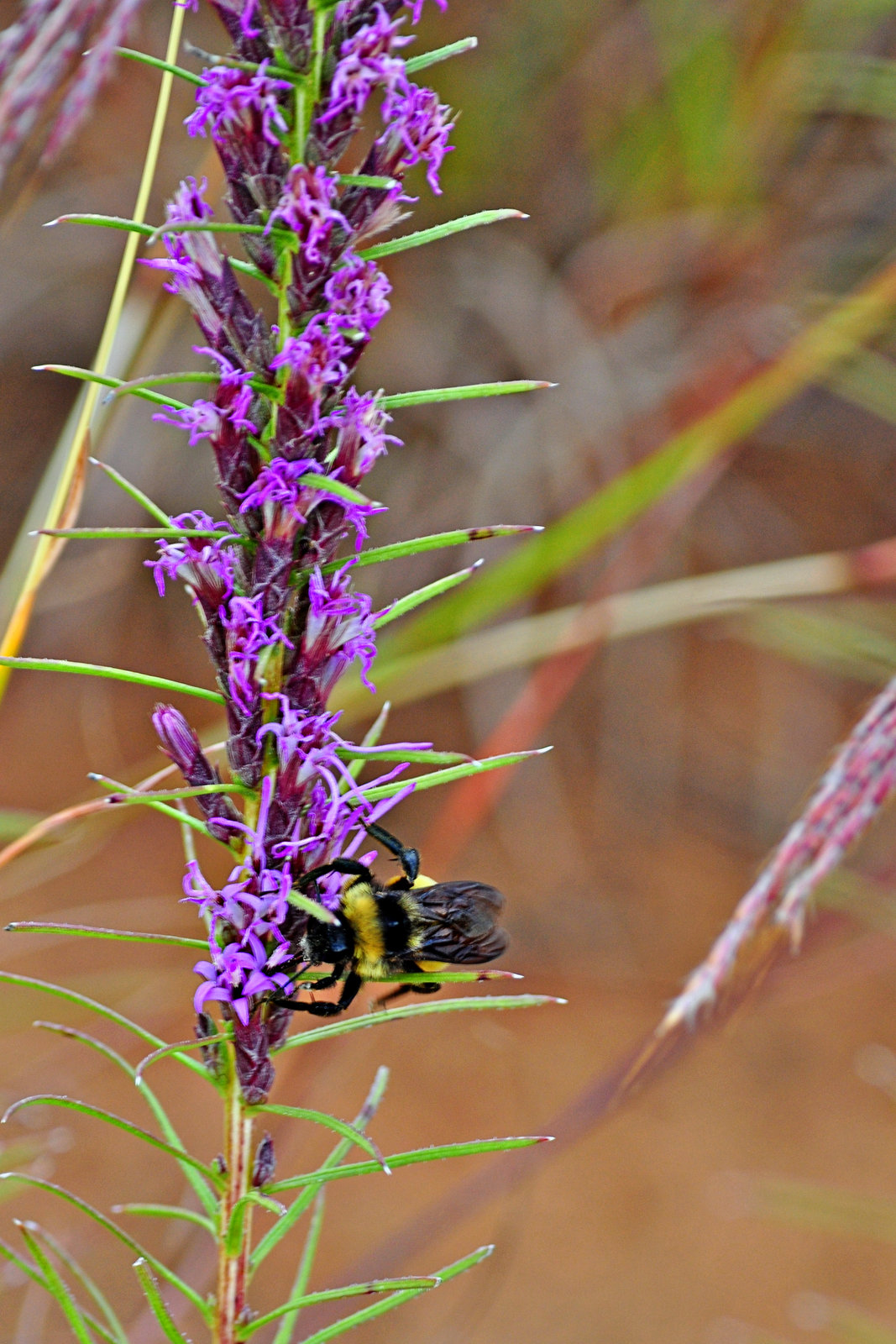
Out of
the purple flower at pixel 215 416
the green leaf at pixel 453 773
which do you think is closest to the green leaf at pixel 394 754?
the green leaf at pixel 453 773

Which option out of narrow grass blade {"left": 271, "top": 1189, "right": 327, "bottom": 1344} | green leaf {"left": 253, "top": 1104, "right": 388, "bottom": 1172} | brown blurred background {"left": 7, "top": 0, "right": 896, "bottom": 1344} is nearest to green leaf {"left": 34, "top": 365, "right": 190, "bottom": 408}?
green leaf {"left": 253, "top": 1104, "right": 388, "bottom": 1172}

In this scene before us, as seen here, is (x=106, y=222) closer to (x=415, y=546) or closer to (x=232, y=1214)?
(x=415, y=546)

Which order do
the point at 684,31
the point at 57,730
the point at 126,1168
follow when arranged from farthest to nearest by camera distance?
the point at 57,730
the point at 126,1168
the point at 684,31

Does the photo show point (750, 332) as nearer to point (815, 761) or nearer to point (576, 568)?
point (576, 568)

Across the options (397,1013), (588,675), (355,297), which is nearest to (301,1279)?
(397,1013)

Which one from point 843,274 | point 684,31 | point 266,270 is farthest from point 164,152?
point 266,270

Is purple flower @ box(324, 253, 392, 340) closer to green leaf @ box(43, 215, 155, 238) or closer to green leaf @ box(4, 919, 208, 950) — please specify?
green leaf @ box(43, 215, 155, 238)

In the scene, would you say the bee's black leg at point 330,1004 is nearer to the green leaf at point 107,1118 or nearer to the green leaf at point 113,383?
the green leaf at point 107,1118
